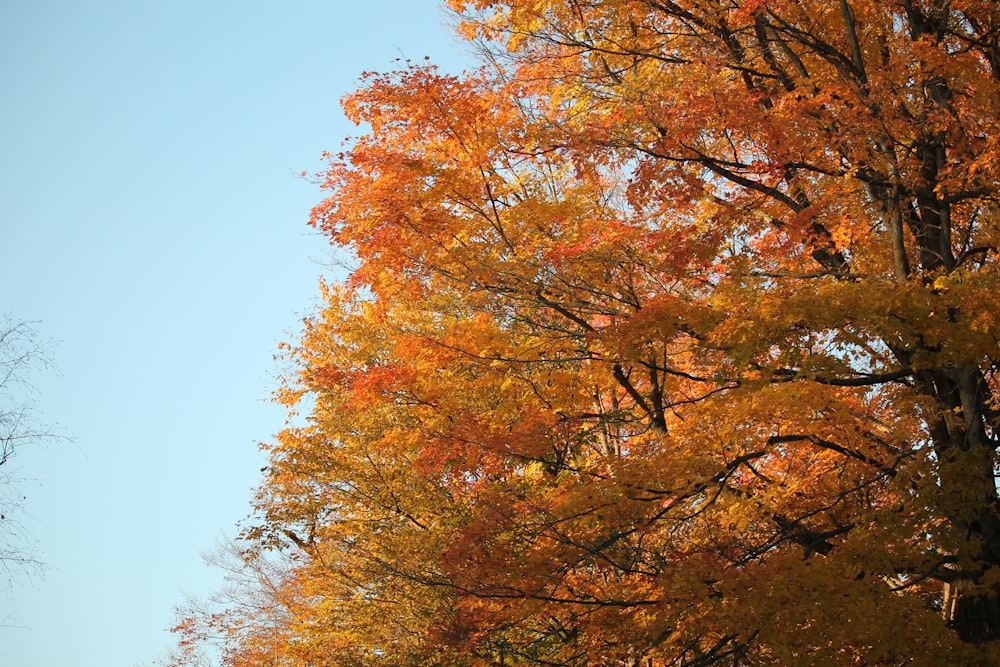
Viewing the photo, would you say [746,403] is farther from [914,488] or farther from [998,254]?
[998,254]

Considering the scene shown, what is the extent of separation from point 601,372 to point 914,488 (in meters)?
3.21

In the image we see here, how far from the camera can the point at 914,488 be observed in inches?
320

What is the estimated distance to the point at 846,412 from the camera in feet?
27.1

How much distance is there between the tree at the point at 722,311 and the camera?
7.48 m

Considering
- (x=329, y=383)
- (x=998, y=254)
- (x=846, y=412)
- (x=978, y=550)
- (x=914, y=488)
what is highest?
(x=329, y=383)

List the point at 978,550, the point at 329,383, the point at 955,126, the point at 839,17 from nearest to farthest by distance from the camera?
the point at 978,550
the point at 955,126
the point at 839,17
the point at 329,383

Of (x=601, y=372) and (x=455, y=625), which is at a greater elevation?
(x=601, y=372)

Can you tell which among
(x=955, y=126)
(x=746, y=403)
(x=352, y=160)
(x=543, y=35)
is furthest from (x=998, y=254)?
(x=352, y=160)

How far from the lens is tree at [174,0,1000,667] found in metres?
7.48

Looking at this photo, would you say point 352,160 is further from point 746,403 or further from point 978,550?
point 978,550

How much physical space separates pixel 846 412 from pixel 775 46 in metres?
4.02

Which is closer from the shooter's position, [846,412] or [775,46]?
[846,412]

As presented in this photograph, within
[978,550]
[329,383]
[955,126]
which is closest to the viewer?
[978,550]

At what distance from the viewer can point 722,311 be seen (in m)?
7.86
